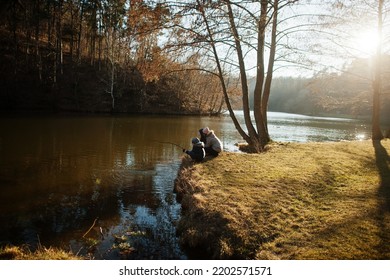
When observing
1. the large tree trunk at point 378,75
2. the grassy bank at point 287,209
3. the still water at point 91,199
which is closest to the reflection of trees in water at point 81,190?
the still water at point 91,199

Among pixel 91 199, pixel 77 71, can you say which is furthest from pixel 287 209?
pixel 77 71

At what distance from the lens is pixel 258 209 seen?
6.86 metres

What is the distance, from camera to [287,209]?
6828 mm

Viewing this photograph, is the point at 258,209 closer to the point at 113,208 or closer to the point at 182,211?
the point at 182,211

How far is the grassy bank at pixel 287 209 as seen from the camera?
17.4 feet

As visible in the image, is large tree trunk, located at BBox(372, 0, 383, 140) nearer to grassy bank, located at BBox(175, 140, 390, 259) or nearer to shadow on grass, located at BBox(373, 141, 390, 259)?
shadow on grass, located at BBox(373, 141, 390, 259)

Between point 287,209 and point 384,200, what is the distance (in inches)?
94.2

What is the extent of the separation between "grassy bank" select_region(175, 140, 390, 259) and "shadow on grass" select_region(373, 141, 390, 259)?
0.05 feet

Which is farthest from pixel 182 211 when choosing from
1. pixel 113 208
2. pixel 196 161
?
pixel 196 161

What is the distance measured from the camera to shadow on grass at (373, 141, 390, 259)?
5.08m

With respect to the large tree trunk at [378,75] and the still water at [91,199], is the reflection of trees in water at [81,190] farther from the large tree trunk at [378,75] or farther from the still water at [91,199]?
the large tree trunk at [378,75]

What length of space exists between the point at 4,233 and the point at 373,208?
8220 mm

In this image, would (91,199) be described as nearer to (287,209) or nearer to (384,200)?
(287,209)

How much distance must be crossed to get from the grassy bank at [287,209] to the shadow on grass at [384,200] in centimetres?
2
